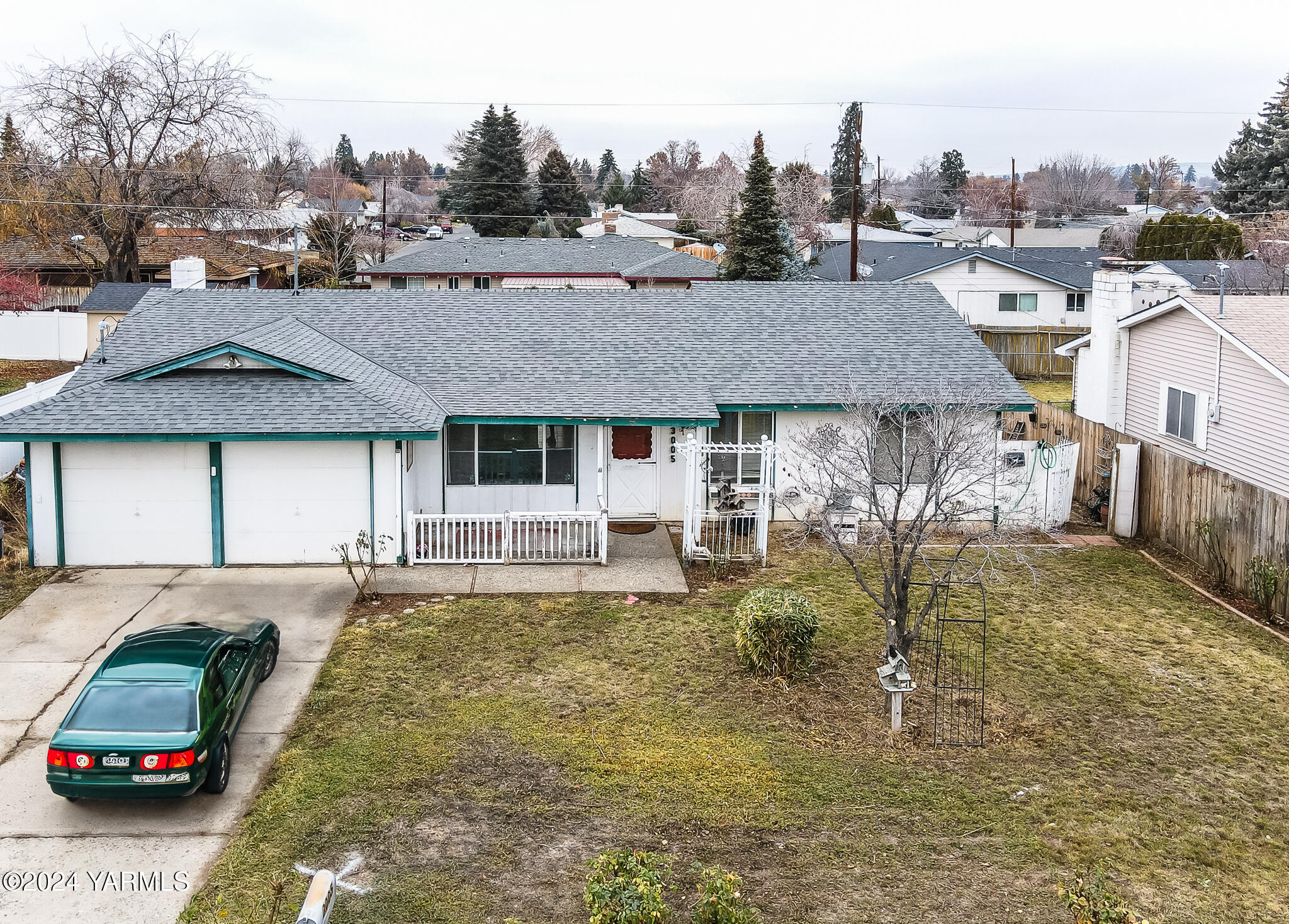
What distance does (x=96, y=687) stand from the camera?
1014cm

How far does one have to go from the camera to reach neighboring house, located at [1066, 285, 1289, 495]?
18406 millimetres

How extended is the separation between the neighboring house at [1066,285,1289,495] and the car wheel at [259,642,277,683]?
15584 mm

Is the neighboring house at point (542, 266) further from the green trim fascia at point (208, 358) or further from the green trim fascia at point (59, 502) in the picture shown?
the green trim fascia at point (59, 502)

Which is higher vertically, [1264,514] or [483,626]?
[1264,514]

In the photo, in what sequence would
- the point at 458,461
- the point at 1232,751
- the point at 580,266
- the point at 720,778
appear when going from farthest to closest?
the point at 580,266
the point at 458,461
the point at 1232,751
the point at 720,778

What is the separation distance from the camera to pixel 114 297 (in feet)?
125

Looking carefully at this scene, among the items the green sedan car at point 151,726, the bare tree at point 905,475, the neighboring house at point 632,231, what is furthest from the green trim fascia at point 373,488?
the neighboring house at point 632,231

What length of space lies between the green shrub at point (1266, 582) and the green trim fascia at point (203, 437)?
41.6 ft

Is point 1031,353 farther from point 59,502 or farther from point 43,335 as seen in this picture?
point 43,335

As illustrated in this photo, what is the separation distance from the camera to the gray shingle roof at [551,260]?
50344 mm

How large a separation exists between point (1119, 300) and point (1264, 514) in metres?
8.47

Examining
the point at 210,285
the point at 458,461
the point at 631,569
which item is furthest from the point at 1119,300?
the point at 210,285

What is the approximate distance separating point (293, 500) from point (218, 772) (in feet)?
26.0

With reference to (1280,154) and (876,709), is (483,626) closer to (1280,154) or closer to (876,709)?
(876,709)
